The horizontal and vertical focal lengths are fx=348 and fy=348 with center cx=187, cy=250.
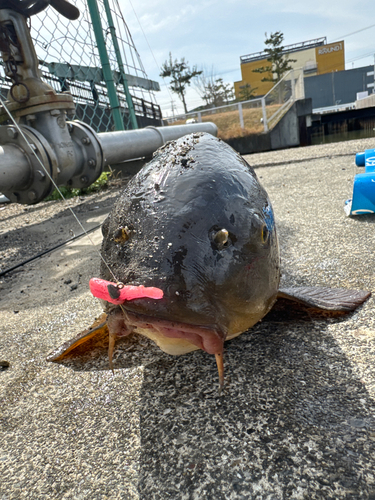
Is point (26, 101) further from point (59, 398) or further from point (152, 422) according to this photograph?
point (152, 422)

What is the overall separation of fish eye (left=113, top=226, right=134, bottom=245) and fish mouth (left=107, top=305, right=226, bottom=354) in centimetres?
24

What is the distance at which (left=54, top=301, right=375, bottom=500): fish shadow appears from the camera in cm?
96

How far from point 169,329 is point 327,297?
41.2 inches

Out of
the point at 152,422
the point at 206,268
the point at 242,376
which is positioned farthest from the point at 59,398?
the point at 206,268

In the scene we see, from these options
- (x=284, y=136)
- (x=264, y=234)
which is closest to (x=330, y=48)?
(x=284, y=136)

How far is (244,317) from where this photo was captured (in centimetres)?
117

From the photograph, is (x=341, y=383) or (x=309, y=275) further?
(x=309, y=275)

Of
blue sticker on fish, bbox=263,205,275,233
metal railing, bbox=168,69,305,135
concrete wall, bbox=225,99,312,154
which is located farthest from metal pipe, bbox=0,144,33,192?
metal railing, bbox=168,69,305,135

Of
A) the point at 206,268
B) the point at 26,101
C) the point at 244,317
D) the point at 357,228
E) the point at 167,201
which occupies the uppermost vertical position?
the point at 26,101

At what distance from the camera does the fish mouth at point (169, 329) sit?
0.99 meters

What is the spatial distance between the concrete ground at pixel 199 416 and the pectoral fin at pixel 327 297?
55 mm

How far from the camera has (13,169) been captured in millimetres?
3480

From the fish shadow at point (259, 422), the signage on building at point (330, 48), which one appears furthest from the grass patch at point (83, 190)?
the signage on building at point (330, 48)

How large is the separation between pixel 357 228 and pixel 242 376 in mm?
2029
